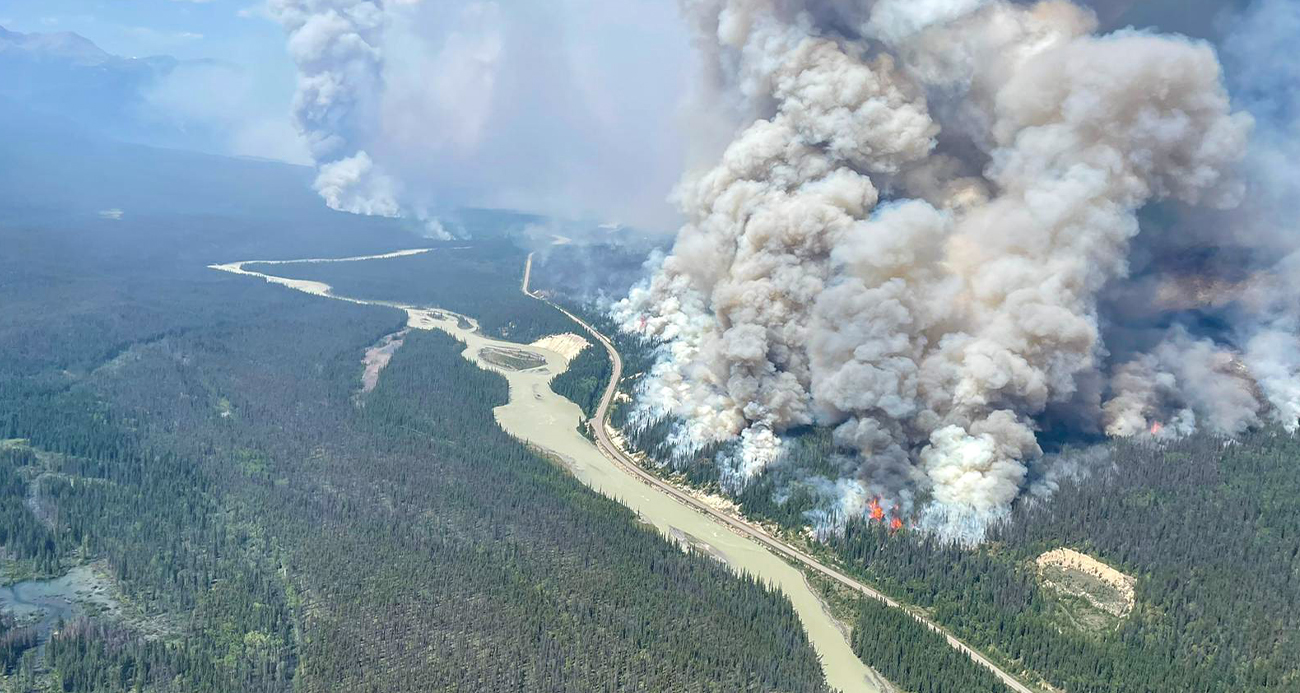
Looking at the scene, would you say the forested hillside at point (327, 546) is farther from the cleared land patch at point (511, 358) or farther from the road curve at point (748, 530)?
the road curve at point (748, 530)

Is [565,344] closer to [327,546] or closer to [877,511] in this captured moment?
[877,511]

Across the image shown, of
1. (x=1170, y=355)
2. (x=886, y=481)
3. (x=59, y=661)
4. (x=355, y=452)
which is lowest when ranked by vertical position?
(x=59, y=661)

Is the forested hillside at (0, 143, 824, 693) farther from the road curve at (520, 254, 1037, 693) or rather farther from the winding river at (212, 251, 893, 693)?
the road curve at (520, 254, 1037, 693)

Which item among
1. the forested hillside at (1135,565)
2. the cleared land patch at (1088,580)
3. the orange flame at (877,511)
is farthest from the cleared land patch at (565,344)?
the cleared land patch at (1088,580)

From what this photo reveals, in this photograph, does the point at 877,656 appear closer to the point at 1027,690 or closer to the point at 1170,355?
the point at 1027,690

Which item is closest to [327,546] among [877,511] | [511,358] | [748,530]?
[748,530]

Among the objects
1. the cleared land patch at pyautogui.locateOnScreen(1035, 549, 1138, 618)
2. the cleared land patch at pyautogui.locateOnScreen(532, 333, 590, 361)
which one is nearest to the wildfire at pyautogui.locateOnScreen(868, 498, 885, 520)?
the cleared land patch at pyautogui.locateOnScreen(1035, 549, 1138, 618)

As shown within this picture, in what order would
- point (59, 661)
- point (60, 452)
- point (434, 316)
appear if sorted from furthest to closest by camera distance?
point (434, 316)
point (60, 452)
point (59, 661)

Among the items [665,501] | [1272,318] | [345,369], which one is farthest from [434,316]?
[1272,318]
